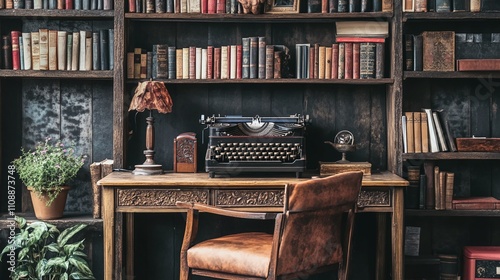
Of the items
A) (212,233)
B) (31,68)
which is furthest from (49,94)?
(212,233)

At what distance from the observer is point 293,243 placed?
317cm

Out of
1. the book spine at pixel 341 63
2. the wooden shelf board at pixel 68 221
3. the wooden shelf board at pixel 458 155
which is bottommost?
the wooden shelf board at pixel 68 221

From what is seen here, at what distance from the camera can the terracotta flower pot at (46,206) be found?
3.99 metres

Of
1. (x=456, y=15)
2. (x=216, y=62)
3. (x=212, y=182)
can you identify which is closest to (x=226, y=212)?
(x=212, y=182)

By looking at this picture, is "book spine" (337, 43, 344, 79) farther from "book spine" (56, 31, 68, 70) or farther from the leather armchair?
"book spine" (56, 31, 68, 70)

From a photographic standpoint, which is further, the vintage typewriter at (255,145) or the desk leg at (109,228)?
the vintage typewriter at (255,145)

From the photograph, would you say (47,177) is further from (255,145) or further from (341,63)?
(341,63)

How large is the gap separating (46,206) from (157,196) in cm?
74

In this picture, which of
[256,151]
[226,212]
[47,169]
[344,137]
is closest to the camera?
[226,212]

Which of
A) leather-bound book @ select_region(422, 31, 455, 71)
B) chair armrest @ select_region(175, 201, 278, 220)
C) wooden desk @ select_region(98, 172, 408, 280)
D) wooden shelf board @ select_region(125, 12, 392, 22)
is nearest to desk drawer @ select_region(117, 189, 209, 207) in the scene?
wooden desk @ select_region(98, 172, 408, 280)

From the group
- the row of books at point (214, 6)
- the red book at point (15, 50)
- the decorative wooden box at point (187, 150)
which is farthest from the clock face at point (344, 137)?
the red book at point (15, 50)

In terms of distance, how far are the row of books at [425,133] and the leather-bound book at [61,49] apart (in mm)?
1945

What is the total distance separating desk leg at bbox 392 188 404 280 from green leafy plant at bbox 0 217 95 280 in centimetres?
165

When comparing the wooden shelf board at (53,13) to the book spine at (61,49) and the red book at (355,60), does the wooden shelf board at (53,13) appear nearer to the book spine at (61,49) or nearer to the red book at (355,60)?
the book spine at (61,49)
